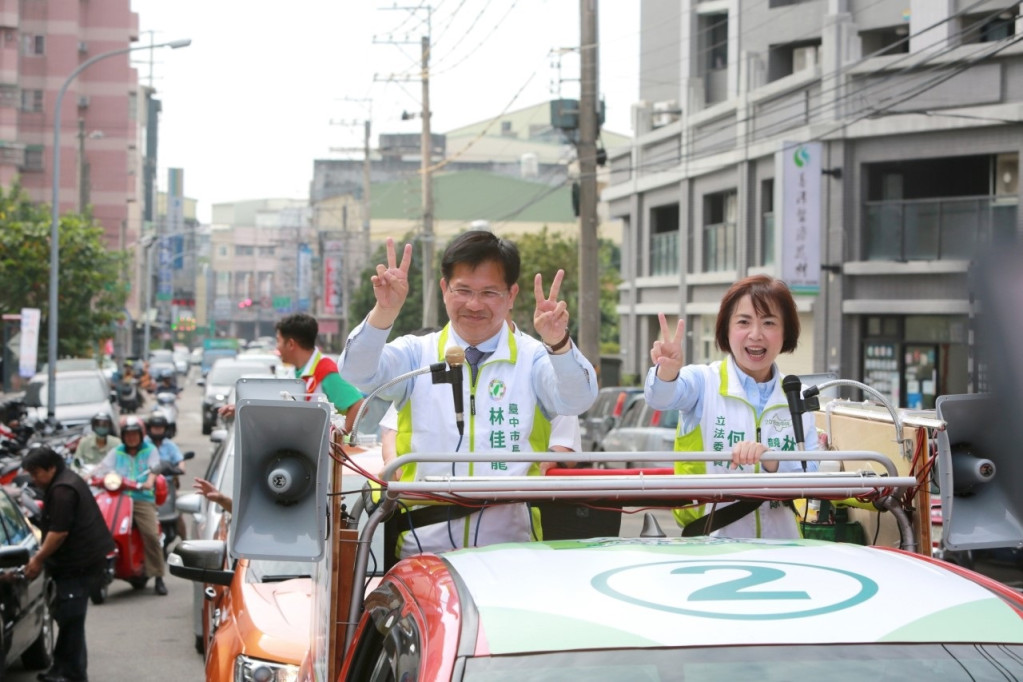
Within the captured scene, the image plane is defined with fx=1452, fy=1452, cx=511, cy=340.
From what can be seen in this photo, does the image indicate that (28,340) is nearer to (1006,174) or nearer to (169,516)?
(169,516)

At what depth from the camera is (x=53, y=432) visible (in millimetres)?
21469

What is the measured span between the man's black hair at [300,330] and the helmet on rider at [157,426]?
6445mm

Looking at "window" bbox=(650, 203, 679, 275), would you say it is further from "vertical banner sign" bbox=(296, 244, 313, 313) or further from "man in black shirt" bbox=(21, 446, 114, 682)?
"vertical banner sign" bbox=(296, 244, 313, 313)

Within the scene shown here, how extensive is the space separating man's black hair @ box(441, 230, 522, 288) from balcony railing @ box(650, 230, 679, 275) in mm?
34328

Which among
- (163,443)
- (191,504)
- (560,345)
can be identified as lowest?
(191,504)

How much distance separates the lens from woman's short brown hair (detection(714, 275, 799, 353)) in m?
4.96

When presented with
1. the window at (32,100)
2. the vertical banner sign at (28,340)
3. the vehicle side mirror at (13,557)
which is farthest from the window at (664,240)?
the window at (32,100)

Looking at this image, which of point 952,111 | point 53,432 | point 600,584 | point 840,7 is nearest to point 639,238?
point 840,7

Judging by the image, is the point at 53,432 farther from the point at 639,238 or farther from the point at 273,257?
the point at 273,257

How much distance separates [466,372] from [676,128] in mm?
34279

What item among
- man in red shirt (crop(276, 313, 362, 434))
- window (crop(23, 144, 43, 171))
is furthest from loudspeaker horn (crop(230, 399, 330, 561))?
window (crop(23, 144, 43, 171))

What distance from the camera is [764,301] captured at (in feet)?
16.3

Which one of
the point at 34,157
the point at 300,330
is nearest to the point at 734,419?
the point at 300,330

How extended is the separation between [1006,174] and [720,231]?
32.6 feet
